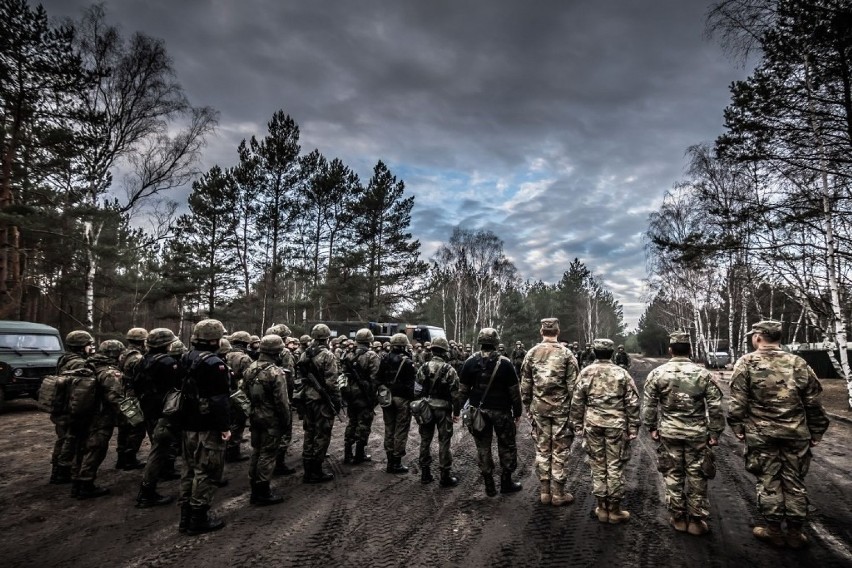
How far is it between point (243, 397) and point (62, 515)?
2.31 m

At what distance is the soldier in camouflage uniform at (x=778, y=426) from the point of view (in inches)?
152

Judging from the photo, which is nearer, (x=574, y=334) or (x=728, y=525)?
(x=728, y=525)

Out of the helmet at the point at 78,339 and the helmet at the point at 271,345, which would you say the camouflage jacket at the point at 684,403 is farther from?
the helmet at the point at 78,339

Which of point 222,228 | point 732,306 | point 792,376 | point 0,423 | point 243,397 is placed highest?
point 222,228

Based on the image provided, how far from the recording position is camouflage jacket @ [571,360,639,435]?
459 centimetres

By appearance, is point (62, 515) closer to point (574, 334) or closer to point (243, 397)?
point (243, 397)

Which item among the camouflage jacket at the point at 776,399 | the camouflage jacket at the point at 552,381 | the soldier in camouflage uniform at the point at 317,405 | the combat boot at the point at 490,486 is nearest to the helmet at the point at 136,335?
the soldier in camouflage uniform at the point at 317,405

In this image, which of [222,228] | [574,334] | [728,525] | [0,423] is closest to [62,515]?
[728,525]

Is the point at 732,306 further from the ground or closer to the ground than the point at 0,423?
further from the ground

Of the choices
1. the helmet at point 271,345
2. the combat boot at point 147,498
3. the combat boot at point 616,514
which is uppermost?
the helmet at point 271,345

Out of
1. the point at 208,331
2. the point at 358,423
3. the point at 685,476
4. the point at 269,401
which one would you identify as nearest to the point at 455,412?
the point at 358,423

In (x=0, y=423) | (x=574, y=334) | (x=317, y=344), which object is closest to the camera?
(x=317, y=344)

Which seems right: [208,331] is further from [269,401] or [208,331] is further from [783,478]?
[783,478]

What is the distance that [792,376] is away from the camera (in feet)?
13.2
